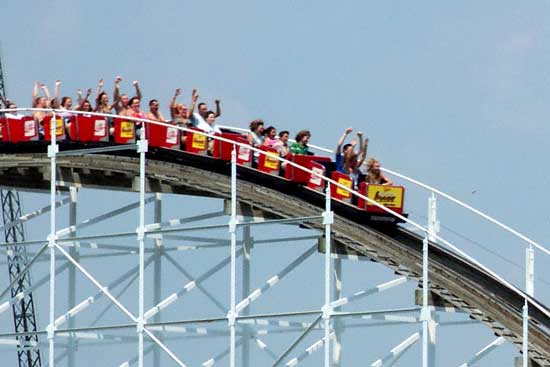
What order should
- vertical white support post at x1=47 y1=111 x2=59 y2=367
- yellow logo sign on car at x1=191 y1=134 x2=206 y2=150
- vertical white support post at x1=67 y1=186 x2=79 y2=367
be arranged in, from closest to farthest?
yellow logo sign on car at x1=191 y1=134 x2=206 y2=150
vertical white support post at x1=47 y1=111 x2=59 y2=367
vertical white support post at x1=67 y1=186 x2=79 y2=367

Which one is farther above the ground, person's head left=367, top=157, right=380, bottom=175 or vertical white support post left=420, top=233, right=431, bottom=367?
person's head left=367, top=157, right=380, bottom=175

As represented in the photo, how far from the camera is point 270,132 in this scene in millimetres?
40031

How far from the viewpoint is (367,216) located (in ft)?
125

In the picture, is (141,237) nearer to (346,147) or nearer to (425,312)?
(346,147)

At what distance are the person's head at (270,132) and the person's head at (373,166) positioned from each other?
2200 mm

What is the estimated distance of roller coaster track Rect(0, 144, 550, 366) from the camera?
36.9 m

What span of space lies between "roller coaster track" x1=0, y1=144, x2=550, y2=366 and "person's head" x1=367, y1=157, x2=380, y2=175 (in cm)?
81

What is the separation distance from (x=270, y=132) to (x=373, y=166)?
7.75 feet

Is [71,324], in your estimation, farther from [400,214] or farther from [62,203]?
[400,214]

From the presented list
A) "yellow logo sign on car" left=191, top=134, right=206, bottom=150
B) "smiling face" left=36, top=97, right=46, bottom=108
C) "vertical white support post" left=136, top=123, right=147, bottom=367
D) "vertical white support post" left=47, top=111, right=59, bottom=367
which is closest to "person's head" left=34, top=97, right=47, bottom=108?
"smiling face" left=36, top=97, right=46, bottom=108

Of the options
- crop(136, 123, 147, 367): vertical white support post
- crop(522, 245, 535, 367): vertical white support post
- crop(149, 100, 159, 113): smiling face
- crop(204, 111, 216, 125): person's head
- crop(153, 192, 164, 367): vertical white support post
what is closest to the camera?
crop(522, 245, 535, 367): vertical white support post

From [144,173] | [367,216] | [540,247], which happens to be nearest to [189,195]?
[144,173]

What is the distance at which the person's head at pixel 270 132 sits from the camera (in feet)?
131

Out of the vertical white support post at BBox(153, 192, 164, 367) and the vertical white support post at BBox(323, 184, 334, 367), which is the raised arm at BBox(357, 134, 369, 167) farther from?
the vertical white support post at BBox(153, 192, 164, 367)
